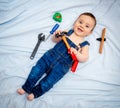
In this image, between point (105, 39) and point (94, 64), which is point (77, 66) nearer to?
point (94, 64)

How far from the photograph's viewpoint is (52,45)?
1.52 m

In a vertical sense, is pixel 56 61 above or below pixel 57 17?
below

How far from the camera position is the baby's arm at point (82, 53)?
4.51 ft

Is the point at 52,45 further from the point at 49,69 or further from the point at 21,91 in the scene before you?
the point at 21,91

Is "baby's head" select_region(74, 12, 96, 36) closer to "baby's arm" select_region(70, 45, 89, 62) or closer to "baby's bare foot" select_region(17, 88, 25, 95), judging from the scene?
"baby's arm" select_region(70, 45, 89, 62)

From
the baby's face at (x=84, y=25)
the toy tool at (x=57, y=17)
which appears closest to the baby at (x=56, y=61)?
the baby's face at (x=84, y=25)

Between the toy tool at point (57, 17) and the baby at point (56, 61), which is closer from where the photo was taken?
the baby at point (56, 61)

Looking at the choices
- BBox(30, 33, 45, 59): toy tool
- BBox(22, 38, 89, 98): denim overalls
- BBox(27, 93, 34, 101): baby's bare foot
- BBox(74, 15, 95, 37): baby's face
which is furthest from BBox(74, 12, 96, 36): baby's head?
BBox(27, 93, 34, 101): baby's bare foot

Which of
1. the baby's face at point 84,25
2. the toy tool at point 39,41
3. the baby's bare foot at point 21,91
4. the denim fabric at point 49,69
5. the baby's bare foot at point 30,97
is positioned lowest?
the baby's bare foot at point 30,97

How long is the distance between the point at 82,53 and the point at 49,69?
0.85 feet

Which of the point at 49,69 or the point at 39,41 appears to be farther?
the point at 39,41

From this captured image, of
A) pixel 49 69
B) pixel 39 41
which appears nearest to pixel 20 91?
pixel 49 69

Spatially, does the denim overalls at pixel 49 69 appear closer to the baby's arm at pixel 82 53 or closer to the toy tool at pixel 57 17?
the baby's arm at pixel 82 53

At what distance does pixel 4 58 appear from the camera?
143cm
